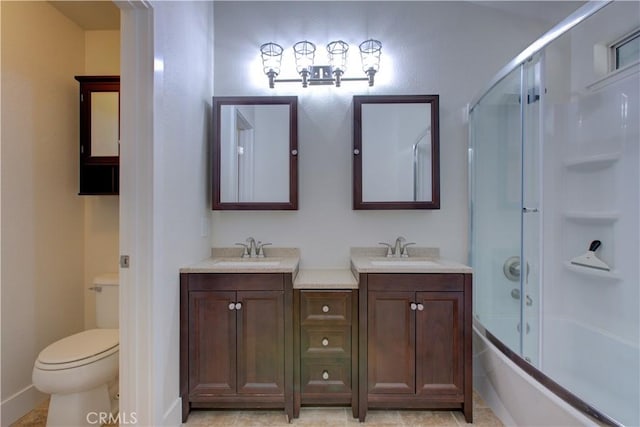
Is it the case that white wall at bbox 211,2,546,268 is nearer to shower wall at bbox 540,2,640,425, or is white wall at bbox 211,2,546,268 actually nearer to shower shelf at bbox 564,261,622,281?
shower wall at bbox 540,2,640,425

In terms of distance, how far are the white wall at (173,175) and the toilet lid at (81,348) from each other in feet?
1.17

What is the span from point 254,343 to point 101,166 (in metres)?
1.54

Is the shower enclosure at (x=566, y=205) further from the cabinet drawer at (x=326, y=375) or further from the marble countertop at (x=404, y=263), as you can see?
the cabinet drawer at (x=326, y=375)

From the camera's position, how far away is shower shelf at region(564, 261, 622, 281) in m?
1.81

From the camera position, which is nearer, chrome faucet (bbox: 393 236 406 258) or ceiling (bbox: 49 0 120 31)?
ceiling (bbox: 49 0 120 31)

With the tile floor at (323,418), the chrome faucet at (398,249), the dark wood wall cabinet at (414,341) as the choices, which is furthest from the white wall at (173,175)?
the chrome faucet at (398,249)

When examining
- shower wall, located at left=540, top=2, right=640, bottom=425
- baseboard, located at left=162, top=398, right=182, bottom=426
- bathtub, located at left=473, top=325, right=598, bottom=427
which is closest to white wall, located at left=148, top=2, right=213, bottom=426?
baseboard, located at left=162, top=398, right=182, bottom=426

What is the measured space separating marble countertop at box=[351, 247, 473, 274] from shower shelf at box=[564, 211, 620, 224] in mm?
822

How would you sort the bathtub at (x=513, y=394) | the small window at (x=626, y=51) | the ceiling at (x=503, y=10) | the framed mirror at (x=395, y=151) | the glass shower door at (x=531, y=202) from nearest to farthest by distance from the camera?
the bathtub at (x=513, y=394) < the small window at (x=626, y=51) < the glass shower door at (x=531, y=202) < the ceiling at (x=503, y=10) < the framed mirror at (x=395, y=151)

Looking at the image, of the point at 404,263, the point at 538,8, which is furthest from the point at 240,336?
the point at 538,8

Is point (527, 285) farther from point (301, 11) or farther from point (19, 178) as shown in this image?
point (19, 178)

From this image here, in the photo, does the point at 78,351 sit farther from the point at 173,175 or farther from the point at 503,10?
the point at 503,10

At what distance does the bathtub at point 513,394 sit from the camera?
1309mm

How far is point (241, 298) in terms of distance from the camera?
1.71 meters
